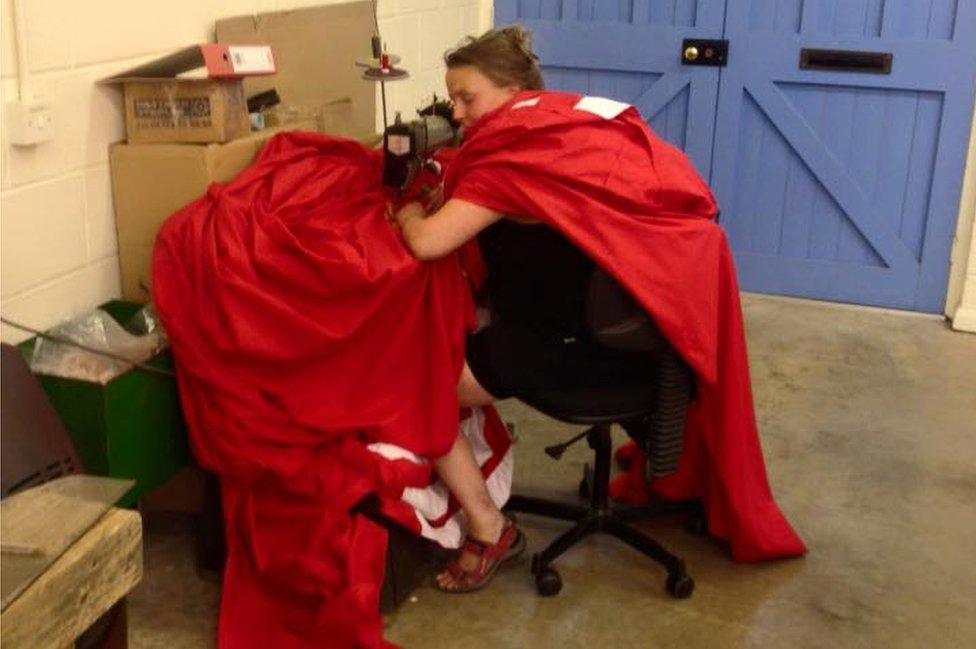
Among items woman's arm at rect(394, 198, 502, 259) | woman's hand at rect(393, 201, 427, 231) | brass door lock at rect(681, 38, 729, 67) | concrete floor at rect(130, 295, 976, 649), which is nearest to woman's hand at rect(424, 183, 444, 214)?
woman's hand at rect(393, 201, 427, 231)

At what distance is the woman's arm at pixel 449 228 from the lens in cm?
230

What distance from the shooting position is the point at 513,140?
230 centimetres

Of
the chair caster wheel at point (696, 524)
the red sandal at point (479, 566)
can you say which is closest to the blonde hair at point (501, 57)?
the red sandal at point (479, 566)

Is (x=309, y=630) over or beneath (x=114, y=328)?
beneath

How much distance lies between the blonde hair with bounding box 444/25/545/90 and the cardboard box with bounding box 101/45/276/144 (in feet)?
1.61

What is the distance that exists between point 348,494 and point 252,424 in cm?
24

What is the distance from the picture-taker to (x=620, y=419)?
2.41 metres

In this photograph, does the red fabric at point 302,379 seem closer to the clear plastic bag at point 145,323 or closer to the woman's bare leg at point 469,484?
the woman's bare leg at point 469,484

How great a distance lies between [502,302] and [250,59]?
0.79 metres

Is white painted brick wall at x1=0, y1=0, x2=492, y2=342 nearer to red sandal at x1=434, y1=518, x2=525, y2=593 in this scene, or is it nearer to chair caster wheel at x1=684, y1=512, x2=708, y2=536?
red sandal at x1=434, y1=518, x2=525, y2=593

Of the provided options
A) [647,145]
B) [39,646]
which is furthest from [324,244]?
[39,646]

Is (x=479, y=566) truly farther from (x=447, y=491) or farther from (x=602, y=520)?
(x=602, y=520)

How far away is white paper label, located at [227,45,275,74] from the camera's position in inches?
101

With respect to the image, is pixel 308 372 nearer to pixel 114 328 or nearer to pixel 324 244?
pixel 324 244
